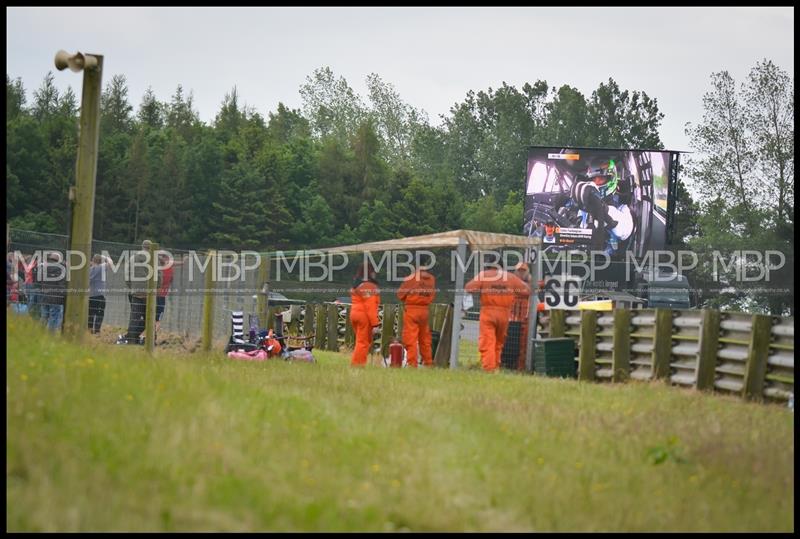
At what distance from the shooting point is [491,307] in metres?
19.9

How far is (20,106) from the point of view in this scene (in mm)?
100438

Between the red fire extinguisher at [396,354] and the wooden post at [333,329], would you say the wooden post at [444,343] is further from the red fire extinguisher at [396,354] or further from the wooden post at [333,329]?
the wooden post at [333,329]

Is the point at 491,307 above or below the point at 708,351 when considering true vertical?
above

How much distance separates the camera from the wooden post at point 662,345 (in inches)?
687

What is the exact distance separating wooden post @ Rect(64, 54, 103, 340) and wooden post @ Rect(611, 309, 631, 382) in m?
7.56

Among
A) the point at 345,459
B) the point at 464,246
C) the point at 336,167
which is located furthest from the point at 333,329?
the point at 336,167

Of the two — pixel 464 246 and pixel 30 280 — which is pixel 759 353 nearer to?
pixel 464 246

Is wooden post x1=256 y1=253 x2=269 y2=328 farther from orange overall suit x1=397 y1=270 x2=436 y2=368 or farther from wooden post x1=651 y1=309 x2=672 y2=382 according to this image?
wooden post x1=651 y1=309 x2=672 y2=382

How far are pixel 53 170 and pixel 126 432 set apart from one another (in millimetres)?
74779

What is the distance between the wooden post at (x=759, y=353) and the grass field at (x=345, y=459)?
2405 mm

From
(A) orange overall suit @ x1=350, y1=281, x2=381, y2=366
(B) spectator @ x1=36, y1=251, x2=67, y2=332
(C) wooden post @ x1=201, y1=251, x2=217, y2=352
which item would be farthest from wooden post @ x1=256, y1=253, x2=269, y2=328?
(B) spectator @ x1=36, y1=251, x2=67, y2=332

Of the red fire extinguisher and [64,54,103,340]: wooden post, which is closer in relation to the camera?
[64,54,103,340]: wooden post

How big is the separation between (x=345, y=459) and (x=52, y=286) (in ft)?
44.6

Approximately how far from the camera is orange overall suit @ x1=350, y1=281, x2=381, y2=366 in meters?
20.4
